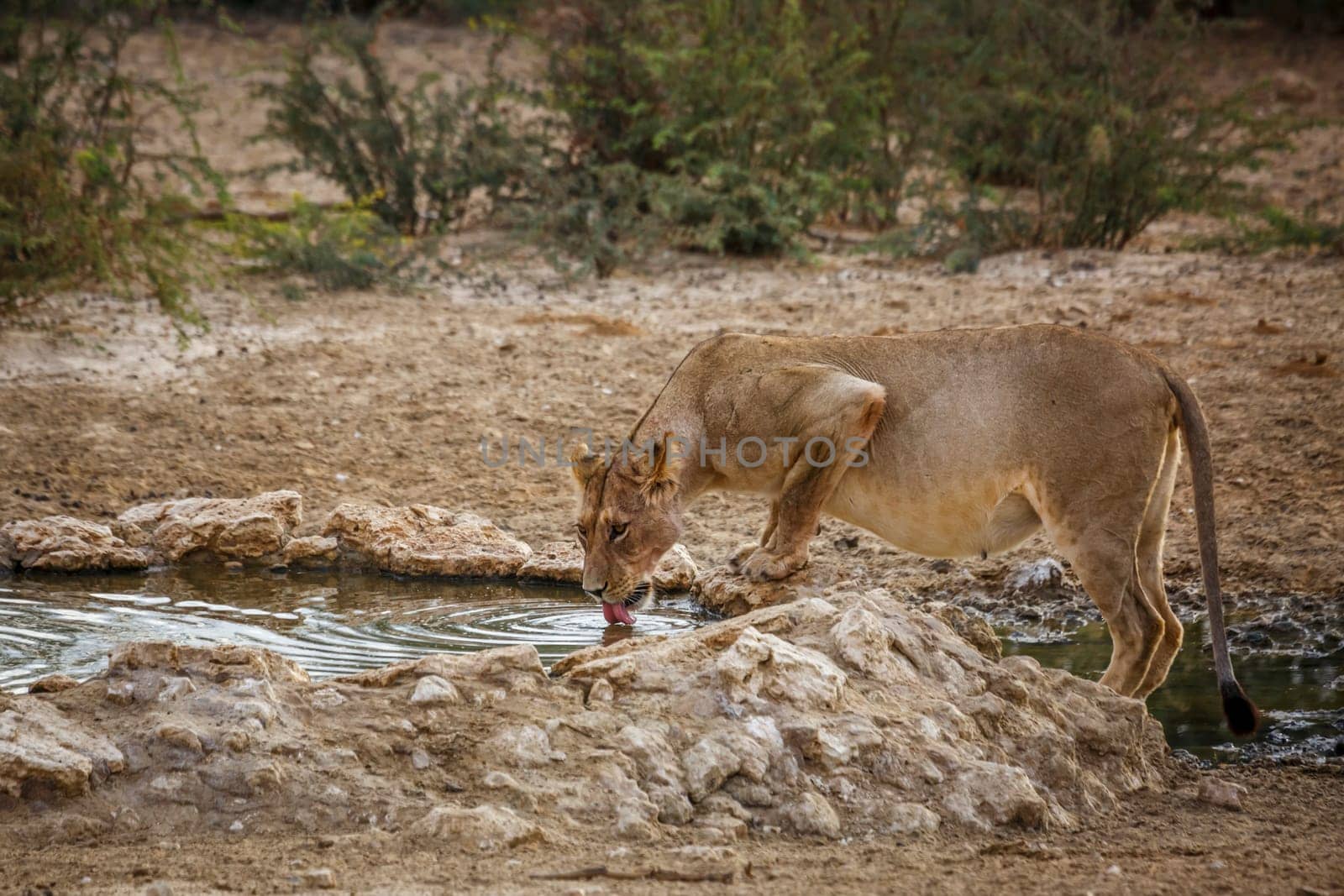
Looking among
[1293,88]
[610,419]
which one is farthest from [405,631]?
[1293,88]

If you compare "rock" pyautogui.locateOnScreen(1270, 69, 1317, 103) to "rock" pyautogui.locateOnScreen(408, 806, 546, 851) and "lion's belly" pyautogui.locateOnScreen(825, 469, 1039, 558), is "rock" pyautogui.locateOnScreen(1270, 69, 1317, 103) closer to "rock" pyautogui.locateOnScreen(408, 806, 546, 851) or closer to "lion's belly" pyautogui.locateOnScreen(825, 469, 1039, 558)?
"lion's belly" pyautogui.locateOnScreen(825, 469, 1039, 558)

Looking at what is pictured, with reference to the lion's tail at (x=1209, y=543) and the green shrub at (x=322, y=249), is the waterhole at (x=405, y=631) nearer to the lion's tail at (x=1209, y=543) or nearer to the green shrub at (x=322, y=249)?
the lion's tail at (x=1209, y=543)

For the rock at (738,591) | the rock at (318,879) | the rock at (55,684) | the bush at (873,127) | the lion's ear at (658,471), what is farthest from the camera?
the bush at (873,127)

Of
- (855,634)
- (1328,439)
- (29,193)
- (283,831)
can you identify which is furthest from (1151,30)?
(283,831)

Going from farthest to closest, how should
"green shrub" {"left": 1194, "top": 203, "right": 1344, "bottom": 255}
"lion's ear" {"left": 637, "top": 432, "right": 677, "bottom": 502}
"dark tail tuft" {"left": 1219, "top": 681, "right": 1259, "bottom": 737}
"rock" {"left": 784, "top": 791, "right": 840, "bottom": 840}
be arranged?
1. "green shrub" {"left": 1194, "top": 203, "right": 1344, "bottom": 255}
2. "lion's ear" {"left": 637, "top": 432, "right": 677, "bottom": 502}
3. "dark tail tuft" {"left": 1219, "top": 681, "right": 1259, "bottom": 737}
4. "rock" {"left": 784, "top": 791, "right": 840, "bottom": 840}

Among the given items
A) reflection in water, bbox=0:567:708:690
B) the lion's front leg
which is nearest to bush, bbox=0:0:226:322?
reflection in water, bbox=0:567:708:690

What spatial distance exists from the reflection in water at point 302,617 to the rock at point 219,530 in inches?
5.6

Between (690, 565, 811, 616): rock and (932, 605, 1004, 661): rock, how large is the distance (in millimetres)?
1267

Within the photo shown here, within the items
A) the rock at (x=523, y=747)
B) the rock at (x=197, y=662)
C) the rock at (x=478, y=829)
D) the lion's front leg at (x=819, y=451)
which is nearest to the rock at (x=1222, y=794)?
→ the lion's front leg at (x=819, y=451)

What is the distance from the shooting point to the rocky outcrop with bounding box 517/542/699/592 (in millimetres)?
7250

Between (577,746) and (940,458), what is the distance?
7.44 feet

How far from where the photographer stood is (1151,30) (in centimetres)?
1478

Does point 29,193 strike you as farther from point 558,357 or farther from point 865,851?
point 865,851

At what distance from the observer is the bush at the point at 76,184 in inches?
425
